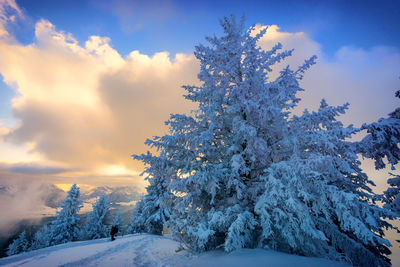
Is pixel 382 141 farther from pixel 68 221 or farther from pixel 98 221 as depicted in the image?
pixel 98 221

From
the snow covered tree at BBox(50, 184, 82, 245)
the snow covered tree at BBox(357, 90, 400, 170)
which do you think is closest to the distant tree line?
the snow covered tree at BBox(50, 184, 82, 245)

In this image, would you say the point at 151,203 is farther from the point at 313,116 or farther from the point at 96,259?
the point at 313,116

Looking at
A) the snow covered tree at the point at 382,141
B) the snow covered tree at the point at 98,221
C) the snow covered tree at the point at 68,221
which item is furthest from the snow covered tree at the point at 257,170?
the snow covered tree at the point at 98,221

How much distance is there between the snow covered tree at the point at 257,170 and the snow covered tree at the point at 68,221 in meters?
29.7

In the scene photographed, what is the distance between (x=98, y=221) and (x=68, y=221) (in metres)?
4.93

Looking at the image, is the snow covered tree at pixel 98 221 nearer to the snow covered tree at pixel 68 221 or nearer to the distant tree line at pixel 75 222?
the distant tree line at pixel 75 222

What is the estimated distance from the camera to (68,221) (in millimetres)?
27250

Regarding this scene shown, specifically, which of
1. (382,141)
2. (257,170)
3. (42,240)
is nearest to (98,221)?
(42,240)

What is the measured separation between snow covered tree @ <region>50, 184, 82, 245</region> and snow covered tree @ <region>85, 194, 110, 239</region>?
2.60m

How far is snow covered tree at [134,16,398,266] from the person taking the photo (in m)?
5.42

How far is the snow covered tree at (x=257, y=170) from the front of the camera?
213 inches

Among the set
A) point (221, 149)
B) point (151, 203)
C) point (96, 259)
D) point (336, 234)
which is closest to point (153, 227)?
point (151, 203)

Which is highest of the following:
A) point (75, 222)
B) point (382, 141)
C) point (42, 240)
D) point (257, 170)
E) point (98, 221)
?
point (382, 141)

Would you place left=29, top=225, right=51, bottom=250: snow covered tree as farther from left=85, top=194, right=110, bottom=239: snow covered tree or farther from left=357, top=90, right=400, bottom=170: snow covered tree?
left=357, top=90, right=400, bottom=170: snow covered tree
